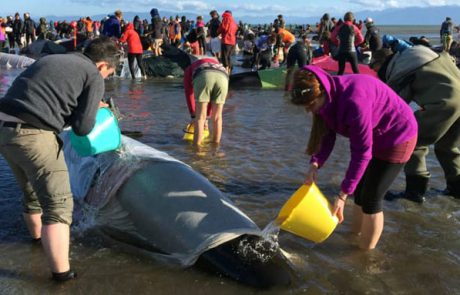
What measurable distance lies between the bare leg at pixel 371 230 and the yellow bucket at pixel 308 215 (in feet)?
1.65

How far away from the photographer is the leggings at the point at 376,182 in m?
3.57

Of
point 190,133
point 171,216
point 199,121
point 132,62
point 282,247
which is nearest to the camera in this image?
point 171,216

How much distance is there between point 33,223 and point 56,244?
2.44 feet

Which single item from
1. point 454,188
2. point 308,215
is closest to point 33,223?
point 308,215

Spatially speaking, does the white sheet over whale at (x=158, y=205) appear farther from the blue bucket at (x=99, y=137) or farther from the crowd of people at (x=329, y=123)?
the crowd of people at (x=329, y=123)

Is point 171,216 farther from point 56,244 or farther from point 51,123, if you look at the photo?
point 51,123

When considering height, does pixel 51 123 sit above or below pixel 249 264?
above

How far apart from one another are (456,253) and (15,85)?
3471 mm

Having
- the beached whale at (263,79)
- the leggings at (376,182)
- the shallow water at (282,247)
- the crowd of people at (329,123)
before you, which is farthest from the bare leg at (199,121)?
the beached whale at (263,79)

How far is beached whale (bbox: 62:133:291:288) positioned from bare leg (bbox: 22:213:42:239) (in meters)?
0.45

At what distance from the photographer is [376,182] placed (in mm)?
3605

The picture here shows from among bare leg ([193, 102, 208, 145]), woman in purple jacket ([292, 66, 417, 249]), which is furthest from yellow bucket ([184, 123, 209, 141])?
woman in purple jacket ([292, 66, 417, 249])

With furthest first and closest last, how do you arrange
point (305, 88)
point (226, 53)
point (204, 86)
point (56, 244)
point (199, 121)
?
1. point (226, 53)
2. point (199, 121)
3. point (204, 86)
4. point (56, 244)
5. point (305, 88)

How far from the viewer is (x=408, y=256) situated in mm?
3768
